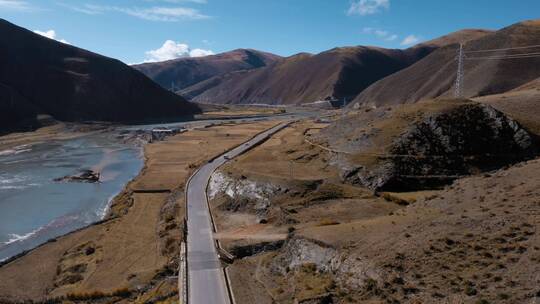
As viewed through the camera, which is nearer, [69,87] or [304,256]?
[304,256]

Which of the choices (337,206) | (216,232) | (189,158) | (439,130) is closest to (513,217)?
(337,206)

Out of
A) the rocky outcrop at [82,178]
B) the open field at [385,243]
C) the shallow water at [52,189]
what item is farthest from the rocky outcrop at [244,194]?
the rocky outcrop at [82,178]

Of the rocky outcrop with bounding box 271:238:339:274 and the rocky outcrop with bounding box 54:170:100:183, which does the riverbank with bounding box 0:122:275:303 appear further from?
the rocky outcrop with bounding box 54:170:100:183

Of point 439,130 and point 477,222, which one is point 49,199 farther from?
point 477,222

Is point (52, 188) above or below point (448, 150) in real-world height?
below

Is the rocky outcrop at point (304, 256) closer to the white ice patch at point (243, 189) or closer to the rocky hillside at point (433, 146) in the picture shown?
the white ice patch at point (243, 189)

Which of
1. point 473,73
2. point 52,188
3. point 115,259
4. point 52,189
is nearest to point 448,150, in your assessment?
point 115,259

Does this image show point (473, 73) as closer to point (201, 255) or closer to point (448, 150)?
point (448, 150)
